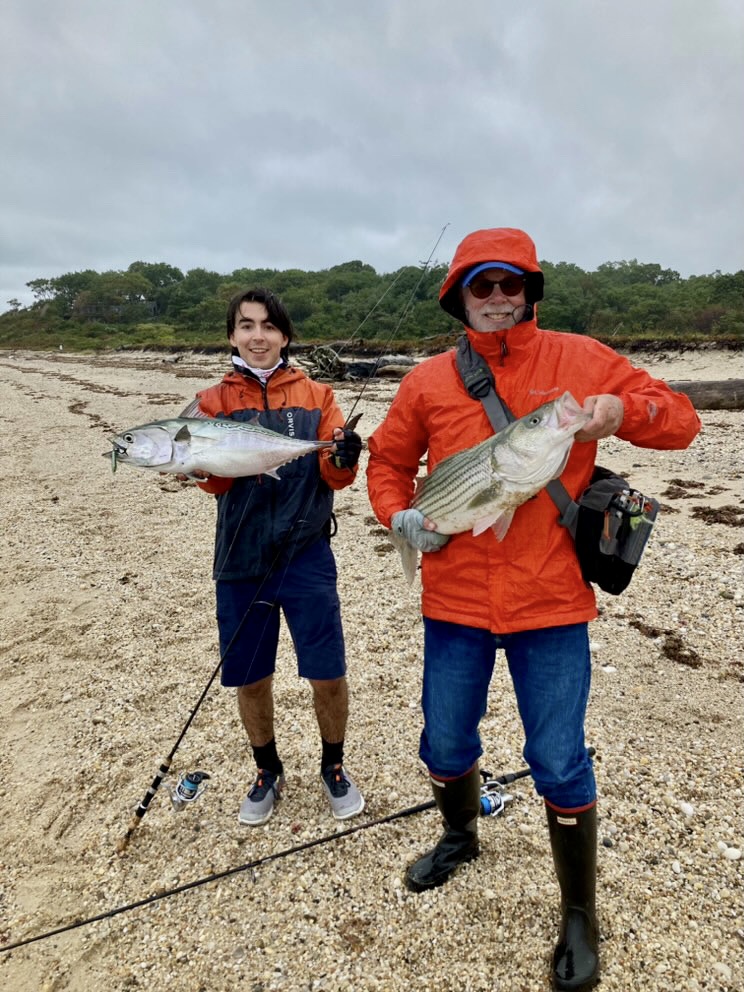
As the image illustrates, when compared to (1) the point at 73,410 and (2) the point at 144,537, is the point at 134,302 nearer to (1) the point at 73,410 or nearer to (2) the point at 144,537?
(1) the point at 73,410

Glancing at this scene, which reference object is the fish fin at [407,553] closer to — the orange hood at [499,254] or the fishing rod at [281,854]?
the orange hood at [499,254]

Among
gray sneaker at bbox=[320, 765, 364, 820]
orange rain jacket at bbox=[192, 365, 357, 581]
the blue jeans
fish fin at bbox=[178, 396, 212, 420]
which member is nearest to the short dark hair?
orange rain jacket at bbox=[192, 365, 357, 581]

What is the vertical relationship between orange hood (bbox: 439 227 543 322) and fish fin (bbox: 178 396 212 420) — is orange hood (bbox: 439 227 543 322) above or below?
above

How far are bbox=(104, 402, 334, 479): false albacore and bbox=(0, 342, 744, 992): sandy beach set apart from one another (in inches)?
84.9

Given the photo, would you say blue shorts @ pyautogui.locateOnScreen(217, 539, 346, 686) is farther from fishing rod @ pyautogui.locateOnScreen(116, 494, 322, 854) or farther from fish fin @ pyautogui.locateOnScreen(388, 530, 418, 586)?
fish fin @ pyautogui.locateOnScreen(388, 530, 418, 586)

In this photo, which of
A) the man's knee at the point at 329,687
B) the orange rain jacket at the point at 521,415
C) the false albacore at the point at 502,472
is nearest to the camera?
the false albacore at the point at 502,472

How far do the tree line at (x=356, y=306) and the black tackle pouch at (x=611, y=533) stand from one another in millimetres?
2040

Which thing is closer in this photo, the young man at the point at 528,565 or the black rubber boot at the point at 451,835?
the young man at the point at 528,565

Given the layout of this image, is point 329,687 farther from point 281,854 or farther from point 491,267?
point 491,267

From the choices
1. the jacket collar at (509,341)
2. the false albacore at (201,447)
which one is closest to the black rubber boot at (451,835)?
the false albacore at (201,447)

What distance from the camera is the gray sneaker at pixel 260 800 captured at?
11.5 ft

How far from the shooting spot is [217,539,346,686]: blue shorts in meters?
3.22

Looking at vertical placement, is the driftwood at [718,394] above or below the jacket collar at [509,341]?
below

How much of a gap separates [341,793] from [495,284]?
307 centimetres
